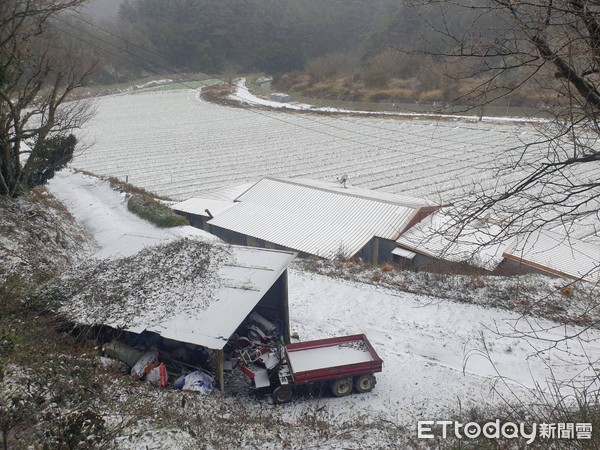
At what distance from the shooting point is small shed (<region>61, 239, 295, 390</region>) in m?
6.94

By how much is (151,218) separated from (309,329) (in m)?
9.05

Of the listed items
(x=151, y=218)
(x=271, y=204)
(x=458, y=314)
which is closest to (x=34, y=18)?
(x=151, y=218)

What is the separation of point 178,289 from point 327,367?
9.17 ft

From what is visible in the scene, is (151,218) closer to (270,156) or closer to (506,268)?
(506,268)

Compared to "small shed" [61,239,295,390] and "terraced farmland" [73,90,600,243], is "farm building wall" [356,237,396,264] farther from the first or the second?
"small shed" [61,239,295,390]

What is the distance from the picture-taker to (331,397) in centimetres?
754

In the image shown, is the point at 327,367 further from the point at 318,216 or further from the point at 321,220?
the point at 318,216

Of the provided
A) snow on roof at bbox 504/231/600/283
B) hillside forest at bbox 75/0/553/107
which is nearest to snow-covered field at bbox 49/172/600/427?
snow on roof at bbox 504/231/600/283

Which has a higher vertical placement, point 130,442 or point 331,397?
point 130,442

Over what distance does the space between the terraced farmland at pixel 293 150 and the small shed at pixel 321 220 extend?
4.25m

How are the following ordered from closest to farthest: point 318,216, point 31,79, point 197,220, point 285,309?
1. point 285,309
2. point 31,79
3. point 318,216
4. point 197,220

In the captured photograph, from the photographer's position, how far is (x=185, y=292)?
25.7 feet

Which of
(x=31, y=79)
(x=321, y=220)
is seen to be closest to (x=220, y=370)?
(x=321, y=220)

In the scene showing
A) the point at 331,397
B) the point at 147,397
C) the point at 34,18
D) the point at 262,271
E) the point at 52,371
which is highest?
the point at 34,18
